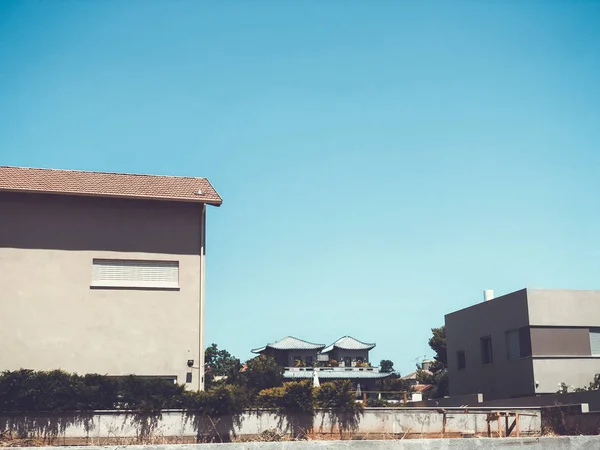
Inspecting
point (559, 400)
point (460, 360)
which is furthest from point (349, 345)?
point (559, 400)

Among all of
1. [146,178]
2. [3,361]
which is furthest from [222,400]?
[146,178]

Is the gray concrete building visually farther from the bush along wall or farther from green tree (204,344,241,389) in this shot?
green tree (204,344,241,389)

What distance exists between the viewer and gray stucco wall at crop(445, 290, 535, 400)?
30.7 metres

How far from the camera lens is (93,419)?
750 inches

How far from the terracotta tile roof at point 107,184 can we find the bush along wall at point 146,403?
6581 mm

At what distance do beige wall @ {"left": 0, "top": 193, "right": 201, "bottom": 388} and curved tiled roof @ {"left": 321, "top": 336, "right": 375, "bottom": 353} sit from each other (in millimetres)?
55200

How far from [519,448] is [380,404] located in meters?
7.25

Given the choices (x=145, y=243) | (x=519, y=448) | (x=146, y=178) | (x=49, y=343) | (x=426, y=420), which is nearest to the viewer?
(x=519, y=448)

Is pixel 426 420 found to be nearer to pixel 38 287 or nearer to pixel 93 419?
pixel 93 419

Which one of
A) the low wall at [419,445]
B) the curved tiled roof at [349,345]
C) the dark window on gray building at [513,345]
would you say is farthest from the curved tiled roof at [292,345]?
the low wall at [419,445]

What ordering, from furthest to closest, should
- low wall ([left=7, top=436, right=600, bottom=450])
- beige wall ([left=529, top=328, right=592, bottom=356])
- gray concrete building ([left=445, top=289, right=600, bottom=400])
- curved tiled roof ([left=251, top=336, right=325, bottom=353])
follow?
curved tiled roof ([left=251, top=336, right=325, bottom=353]) < beige wall ([left=529, top=328, right=592, bottom=356]) < gray concrete building ([left=445, top=289, right=600, bottom=400]) < low wall ([left=7, top=436, right=600, bottom=450])

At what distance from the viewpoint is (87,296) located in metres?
23.6

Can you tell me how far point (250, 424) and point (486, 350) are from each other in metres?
17.5

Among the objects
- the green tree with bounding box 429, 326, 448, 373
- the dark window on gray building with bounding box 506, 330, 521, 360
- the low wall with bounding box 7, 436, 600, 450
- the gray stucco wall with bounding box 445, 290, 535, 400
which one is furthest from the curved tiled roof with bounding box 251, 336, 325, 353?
the low wall with bounding box 7, 436, 600, 450
